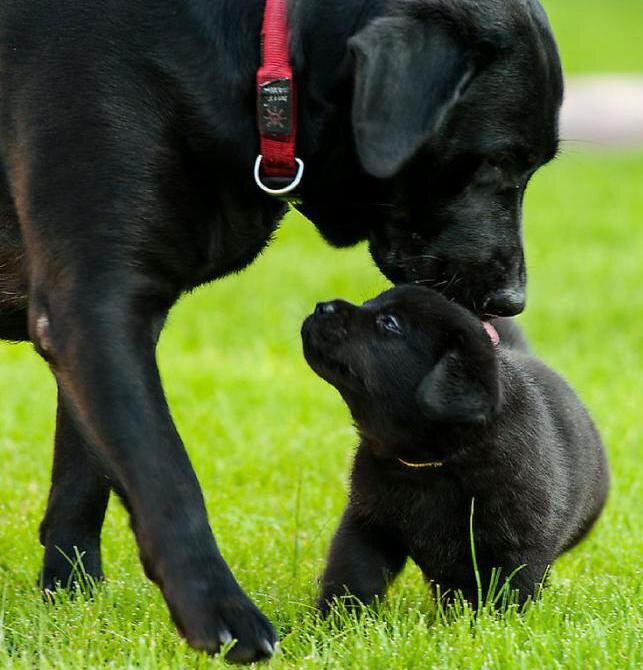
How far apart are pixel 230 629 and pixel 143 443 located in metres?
0.43

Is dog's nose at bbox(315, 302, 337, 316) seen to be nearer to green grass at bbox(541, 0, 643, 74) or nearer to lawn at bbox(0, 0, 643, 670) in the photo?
lawn at bbox(0, 0, 643, 670)

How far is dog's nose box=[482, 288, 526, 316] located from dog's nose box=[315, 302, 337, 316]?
42 centimetres

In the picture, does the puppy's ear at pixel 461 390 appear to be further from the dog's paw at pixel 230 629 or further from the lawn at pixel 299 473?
the dog's paw at pixel 230 629

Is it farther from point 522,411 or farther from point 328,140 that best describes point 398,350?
point 328,140

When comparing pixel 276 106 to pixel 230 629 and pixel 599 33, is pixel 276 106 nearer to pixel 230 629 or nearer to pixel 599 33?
pixel 230 629

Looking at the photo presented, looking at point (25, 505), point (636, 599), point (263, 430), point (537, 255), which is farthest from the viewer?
point (537, 255)

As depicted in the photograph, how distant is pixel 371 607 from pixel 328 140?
123 cm

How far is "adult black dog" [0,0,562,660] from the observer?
9.33 feet

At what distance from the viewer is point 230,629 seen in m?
2.74

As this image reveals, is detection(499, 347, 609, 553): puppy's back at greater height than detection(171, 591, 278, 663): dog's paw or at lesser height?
lesser

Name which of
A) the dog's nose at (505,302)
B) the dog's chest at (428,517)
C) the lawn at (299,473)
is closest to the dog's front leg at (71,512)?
the lawn at (299,473)

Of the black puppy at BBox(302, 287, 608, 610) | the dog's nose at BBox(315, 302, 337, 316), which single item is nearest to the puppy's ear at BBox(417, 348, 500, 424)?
the black puppy at BBox(302, 287, 608, 610)

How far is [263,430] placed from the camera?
19.7 ft

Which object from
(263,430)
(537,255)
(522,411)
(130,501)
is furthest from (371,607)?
(537,255)
